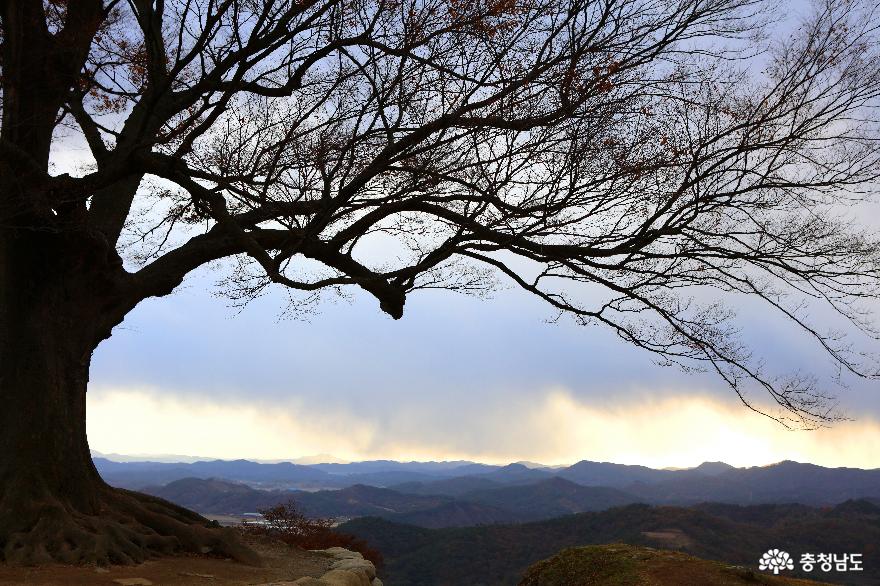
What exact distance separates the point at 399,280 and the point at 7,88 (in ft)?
16.5

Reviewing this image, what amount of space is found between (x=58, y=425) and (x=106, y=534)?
135cm

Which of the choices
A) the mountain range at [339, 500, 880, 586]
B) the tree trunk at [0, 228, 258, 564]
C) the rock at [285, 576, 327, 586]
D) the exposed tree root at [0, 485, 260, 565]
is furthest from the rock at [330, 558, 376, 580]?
the mountain range at [339, 500, 880, 586]

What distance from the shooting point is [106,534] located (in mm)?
6539

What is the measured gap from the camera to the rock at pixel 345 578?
6.48m

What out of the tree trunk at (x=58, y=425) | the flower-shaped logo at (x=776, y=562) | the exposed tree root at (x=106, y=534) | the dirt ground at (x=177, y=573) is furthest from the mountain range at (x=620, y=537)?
the tree trunk at (x=58, y=425)

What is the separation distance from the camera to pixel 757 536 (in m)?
47.1

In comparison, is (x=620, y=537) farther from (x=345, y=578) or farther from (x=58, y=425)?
(x=58, y=425)

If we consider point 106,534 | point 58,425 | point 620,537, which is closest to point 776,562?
point 106,534

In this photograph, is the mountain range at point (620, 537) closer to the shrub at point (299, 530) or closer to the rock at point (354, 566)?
the shrub at point (299, 530)

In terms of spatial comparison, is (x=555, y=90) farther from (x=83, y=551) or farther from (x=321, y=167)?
(x=83, y=551)

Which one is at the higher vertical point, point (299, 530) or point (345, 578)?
point (345, 578)

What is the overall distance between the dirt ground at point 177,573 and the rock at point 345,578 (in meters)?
0.22

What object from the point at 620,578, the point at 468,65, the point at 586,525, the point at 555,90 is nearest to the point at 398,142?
the point at 468,65

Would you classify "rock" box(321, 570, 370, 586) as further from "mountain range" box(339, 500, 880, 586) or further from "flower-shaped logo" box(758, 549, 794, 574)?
"mountain range" box(339, 500, 880, 586)
